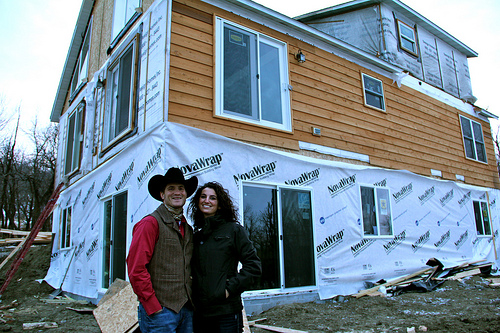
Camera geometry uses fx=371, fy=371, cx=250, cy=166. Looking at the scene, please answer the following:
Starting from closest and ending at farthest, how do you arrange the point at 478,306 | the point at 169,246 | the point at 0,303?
1. the point at 169,246
2. the point at 478,306
3. the point at 0,303

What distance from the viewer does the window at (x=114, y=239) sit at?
6.38 metres

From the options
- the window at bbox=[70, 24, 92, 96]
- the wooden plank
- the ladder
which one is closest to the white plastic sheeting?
the ladder

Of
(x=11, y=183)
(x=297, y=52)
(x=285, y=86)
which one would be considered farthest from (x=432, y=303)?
(x=11, y=183)

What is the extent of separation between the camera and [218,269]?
2492 mm

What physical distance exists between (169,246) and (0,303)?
7595mm

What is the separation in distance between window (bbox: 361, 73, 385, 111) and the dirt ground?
437 cm

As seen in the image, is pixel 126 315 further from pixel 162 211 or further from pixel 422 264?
pixel 422 264

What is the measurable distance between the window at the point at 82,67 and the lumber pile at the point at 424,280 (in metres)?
8.92

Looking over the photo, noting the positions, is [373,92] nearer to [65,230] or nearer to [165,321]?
[165,321]

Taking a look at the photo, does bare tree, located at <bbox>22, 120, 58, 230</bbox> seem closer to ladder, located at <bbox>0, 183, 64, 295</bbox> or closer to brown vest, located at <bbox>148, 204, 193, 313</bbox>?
ladder, located at <bbox>0, 183, 64, 295</bbox>

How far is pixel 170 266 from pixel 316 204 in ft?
16.2

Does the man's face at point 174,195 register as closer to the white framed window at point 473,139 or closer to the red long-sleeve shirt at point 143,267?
the red long-sleeve shirt at point 143,267

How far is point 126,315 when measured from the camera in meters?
4.73

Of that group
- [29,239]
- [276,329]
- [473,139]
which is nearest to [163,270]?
[276,329]
